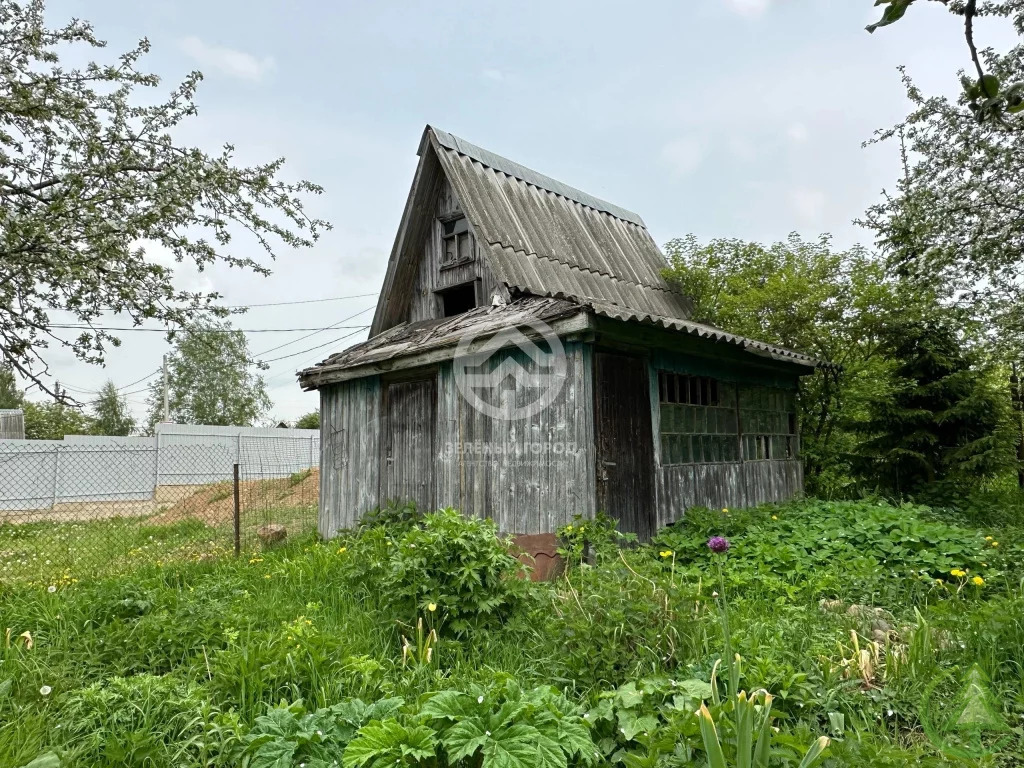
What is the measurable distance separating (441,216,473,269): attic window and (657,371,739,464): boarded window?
11.1ft

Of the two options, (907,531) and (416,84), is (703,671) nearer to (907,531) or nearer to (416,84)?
(907,531)

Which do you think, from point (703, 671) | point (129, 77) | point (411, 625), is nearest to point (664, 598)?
point (703, 671)

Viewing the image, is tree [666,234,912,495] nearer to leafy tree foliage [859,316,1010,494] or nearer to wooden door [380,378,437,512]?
leafy tree foliage [859,316,1010,494]

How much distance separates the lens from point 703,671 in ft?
8.94

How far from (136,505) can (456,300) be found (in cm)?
1062

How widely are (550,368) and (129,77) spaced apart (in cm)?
536

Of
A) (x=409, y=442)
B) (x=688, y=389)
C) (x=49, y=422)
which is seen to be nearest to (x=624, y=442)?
(x=688, y=389)

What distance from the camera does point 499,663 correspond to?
133 inches

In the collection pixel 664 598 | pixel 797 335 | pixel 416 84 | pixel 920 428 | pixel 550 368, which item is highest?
pixel 416 84

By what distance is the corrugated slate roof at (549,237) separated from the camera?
758cm

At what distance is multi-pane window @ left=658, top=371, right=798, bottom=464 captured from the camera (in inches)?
271

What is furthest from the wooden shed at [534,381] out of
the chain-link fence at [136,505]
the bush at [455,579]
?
the chain-link fence at [136,505]

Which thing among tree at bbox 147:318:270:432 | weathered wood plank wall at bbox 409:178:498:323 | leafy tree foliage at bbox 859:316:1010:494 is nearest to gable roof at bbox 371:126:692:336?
weathered wood plank wall at bbox 409:178:498:323

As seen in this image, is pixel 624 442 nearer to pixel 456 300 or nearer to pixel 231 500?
pixel 456 300
